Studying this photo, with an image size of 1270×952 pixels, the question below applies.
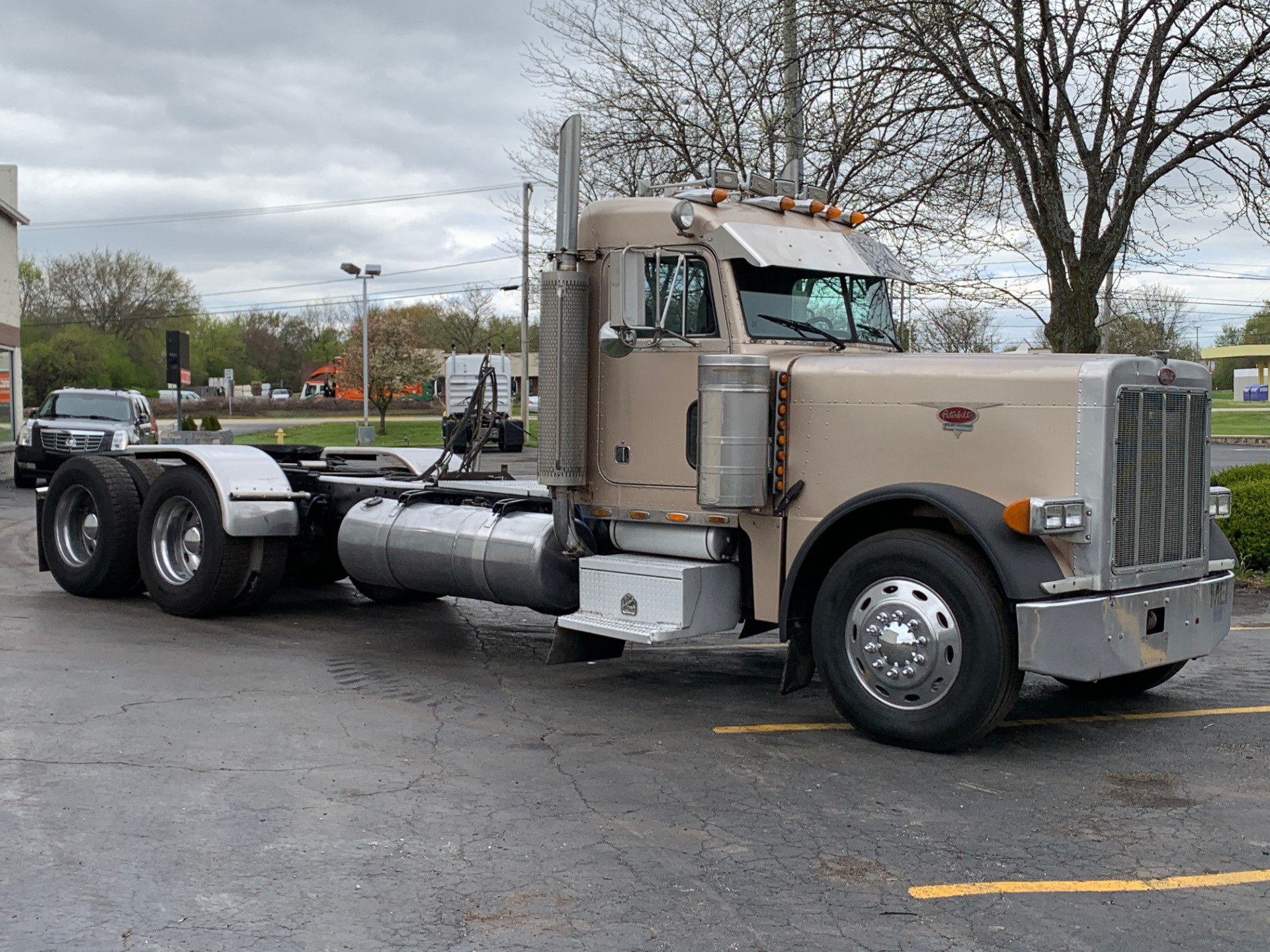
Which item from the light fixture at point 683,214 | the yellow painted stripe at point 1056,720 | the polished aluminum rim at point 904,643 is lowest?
the yellow painted stripe at point 1056,720

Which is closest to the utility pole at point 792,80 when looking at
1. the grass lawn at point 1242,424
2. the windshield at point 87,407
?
the windshield at point 87,407

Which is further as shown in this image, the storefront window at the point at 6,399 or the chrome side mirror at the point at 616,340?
the storefront window at the point at 6,399

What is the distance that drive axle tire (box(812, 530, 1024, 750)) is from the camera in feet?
20.0

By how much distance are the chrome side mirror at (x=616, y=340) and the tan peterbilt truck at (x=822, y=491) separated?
1 cm

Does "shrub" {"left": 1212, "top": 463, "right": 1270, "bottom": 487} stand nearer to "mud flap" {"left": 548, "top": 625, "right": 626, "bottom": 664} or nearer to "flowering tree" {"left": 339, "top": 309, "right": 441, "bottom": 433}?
"mud flap" {"left": 548, "top": 625, "right": 626, "bottom": 664}

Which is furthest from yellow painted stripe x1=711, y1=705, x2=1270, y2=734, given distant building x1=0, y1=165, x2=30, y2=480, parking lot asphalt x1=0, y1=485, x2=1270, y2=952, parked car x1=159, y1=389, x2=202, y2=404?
parked car x1=159, y1=389, x2=202, y2=404

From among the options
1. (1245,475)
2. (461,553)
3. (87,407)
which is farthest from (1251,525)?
(87,407)

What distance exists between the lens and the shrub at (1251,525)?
1219 centimetres

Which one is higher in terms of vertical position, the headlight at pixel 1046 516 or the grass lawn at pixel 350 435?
the headlight at pixel 1046 516

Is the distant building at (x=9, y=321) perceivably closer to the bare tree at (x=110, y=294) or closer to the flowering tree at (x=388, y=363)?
the flowering tree at (x=388, y=363)

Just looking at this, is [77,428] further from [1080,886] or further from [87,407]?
[1080,886]

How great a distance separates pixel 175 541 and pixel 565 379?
409 cm

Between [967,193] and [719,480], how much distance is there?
8.32 metres

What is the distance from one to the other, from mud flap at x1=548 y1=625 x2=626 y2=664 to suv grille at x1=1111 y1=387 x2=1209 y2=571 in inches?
120
